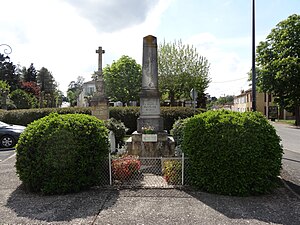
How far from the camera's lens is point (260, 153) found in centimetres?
455

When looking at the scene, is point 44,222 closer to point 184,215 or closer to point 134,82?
point 184,215

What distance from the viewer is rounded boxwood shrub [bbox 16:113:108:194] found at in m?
4.57

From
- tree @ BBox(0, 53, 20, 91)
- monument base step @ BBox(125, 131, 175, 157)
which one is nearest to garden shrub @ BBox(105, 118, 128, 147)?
monument base step @ BBox(125, 131, 175, 157)

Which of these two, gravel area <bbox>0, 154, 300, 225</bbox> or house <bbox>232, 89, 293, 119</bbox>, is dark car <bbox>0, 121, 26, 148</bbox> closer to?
gravel area <bbox>0, 154, 300, 225</bbox>

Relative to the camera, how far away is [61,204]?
4.14 m

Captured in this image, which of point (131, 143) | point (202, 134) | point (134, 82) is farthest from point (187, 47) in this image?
point (202, 134)

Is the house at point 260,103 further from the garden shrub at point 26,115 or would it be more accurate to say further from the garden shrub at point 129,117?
the garden shrub at point 26,115

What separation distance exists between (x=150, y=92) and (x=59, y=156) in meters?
4.43

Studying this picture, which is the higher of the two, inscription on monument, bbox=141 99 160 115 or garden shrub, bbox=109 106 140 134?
inscription on monument, bbox=141 99 160 115

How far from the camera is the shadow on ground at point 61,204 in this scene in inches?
146

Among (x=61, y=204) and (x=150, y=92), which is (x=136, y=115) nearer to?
(x=150, y=92)

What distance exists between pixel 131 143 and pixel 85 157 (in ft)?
9.20

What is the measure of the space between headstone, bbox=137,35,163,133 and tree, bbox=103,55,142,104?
33216mm

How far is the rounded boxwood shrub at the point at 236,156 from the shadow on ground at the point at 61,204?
1861 millimetres
